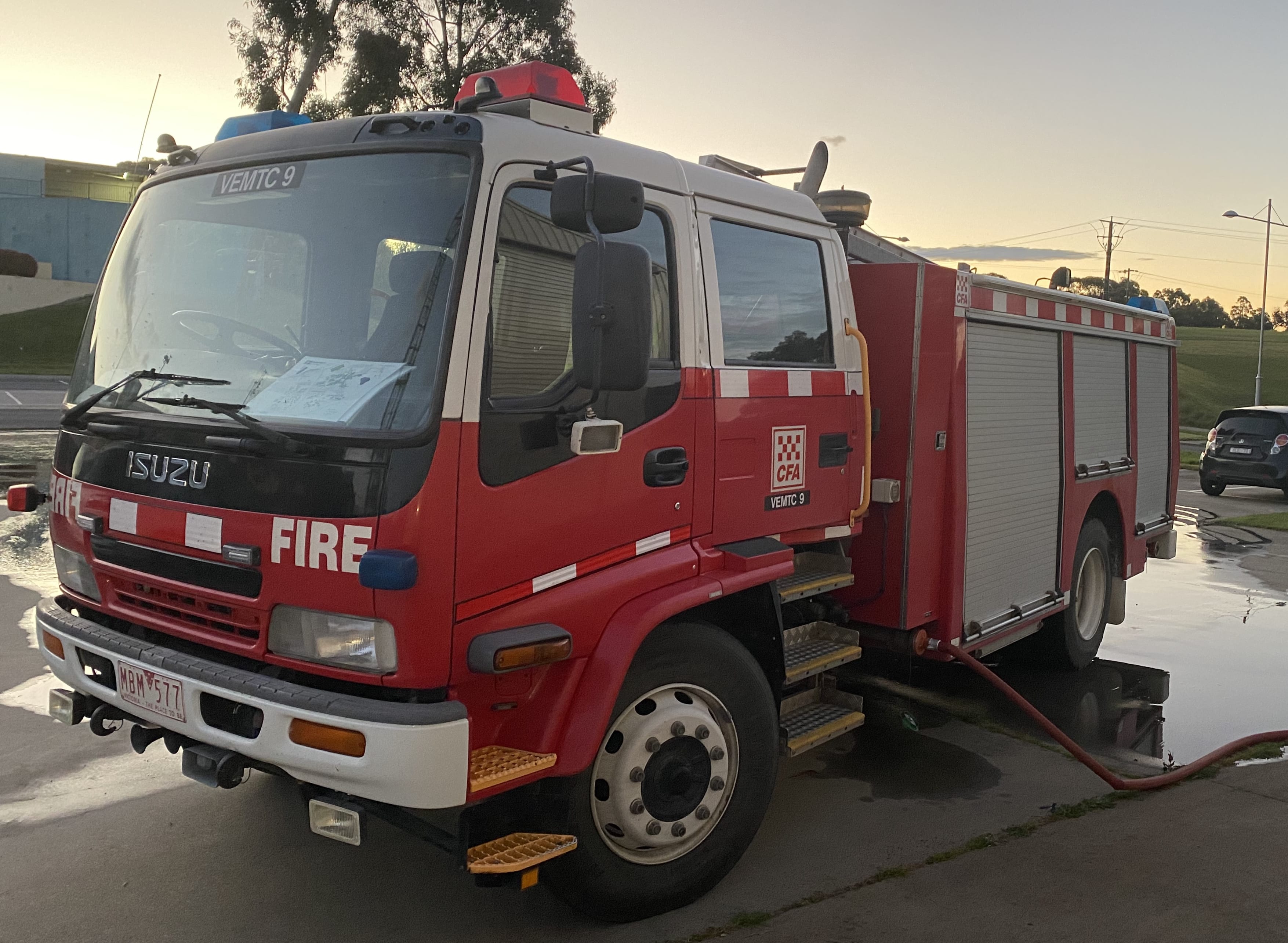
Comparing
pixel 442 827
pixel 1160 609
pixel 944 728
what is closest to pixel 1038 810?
pixel 944 728

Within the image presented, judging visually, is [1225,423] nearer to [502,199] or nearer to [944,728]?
[944,728]

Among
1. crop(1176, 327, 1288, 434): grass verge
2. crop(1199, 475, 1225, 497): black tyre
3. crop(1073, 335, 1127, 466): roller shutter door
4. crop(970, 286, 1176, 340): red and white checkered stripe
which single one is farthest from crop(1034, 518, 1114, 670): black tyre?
crop(1176, 327, 1288, 434): grass verge

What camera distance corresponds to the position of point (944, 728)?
583 centimetres

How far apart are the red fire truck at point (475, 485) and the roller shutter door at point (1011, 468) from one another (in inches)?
37.6

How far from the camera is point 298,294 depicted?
3260mm

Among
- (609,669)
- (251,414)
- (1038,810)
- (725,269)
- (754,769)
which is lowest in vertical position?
(1038,810)

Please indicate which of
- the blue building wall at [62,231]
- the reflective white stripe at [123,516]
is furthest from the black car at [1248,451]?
the blue building wall at [62,231]

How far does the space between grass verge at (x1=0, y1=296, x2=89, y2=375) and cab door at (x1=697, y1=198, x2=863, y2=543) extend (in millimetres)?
34678

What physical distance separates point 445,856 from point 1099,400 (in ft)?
15.8

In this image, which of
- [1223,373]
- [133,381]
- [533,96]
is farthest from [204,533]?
[1223,373]

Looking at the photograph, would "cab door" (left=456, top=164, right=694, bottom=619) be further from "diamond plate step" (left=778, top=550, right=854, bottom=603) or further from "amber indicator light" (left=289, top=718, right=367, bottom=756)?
"diamond plate step" (left=778, top=550, right=854, bottom=603)

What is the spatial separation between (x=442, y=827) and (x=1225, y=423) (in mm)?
17754

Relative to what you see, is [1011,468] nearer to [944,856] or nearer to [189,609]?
[944,856]

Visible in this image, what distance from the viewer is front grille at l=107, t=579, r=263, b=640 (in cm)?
311
